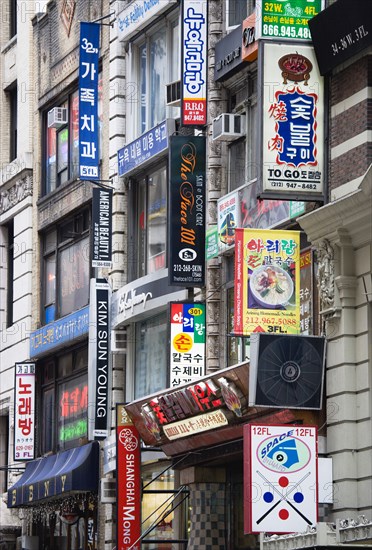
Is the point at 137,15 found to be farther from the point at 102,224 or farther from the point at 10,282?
the point at 10,282

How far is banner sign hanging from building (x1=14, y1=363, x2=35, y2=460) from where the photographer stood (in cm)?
4403

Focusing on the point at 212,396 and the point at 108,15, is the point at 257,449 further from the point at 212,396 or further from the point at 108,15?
the point at 108,15

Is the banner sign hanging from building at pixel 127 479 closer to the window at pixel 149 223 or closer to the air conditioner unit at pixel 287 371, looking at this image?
the window at pixel 149 223

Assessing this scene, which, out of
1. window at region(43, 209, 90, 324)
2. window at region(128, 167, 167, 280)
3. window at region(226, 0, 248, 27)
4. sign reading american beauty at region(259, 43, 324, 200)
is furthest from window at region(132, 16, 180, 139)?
sign reading american beauty at region(259, 43, 324, 200)

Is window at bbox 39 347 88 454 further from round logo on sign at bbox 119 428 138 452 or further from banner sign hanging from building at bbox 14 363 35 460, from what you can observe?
round logo on sign at bbox 119 428 138 452

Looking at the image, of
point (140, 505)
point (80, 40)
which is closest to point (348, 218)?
point (140, 505)

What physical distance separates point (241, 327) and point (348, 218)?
2.77 m

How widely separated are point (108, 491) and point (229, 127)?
879 centimetres

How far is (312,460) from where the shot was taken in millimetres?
27688

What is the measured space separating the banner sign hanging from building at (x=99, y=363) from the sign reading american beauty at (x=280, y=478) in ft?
35.8

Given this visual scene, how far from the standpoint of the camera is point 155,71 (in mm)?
38469

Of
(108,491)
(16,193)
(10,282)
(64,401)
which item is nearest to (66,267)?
(64,401)

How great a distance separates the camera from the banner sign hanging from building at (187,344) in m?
34.1

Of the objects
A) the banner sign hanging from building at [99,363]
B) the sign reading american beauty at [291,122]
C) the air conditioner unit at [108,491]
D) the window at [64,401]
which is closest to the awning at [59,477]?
the window at [64,401]
